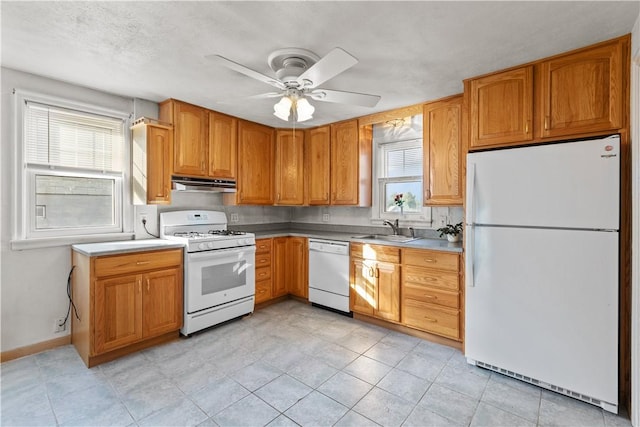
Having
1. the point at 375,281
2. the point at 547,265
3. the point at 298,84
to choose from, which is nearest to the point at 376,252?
the point at 375,281

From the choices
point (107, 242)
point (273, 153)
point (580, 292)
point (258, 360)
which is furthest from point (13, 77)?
point (580, 292)

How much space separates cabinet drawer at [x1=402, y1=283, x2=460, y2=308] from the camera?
2764 millimetres

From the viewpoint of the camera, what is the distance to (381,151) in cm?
401

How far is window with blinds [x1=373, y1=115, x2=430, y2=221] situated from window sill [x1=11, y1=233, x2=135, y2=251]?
299cm

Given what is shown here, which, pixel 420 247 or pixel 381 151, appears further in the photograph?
pixel 381 151

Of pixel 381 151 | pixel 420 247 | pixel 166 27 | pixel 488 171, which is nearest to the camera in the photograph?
pixel 166 27

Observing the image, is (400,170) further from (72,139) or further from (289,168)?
(72,139)

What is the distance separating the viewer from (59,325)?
2756 millimetres

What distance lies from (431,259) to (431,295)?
35 centimetres

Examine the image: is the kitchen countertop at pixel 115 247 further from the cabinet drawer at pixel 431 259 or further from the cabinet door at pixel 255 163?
the cabinet drawer at pixel 431 259

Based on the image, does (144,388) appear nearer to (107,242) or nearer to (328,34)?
(107,242)

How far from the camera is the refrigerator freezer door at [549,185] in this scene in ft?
6.27

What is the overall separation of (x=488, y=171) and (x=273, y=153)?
2838 millimetres

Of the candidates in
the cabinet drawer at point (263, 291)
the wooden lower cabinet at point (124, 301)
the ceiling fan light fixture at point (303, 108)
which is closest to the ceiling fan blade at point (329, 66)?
the ceiling fan light fixture at point (303, 108)
